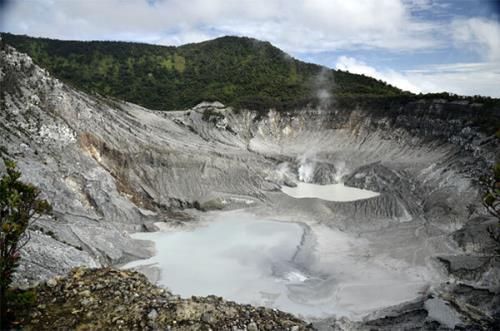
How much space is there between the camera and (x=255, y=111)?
220 feet

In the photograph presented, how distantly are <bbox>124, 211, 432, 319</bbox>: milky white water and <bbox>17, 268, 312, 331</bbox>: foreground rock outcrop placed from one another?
10.4 meters

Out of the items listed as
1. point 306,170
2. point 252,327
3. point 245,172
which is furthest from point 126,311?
point 306,170

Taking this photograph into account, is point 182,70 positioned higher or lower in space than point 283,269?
higher

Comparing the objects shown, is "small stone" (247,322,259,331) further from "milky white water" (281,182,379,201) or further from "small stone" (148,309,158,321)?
"milky white water" (281,182,379,201)

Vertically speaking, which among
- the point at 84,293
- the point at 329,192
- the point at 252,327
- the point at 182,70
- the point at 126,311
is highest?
the point at 182,70

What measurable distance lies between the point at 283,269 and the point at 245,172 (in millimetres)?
21682

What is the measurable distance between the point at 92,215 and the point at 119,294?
20.0 metres

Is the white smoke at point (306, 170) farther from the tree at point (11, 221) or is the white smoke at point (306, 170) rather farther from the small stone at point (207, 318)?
the tree at point (11, 221)

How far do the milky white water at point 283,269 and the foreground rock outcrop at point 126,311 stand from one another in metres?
10.4

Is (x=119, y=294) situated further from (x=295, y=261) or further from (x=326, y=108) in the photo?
(x=326, y=108)

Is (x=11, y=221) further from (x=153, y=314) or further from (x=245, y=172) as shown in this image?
(x=245, y=172)

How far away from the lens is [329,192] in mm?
49344

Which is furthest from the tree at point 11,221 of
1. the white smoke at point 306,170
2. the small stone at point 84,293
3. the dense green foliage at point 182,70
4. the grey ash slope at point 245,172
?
the dense green foliage at point 182,70

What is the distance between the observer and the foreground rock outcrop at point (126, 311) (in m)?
12.0
